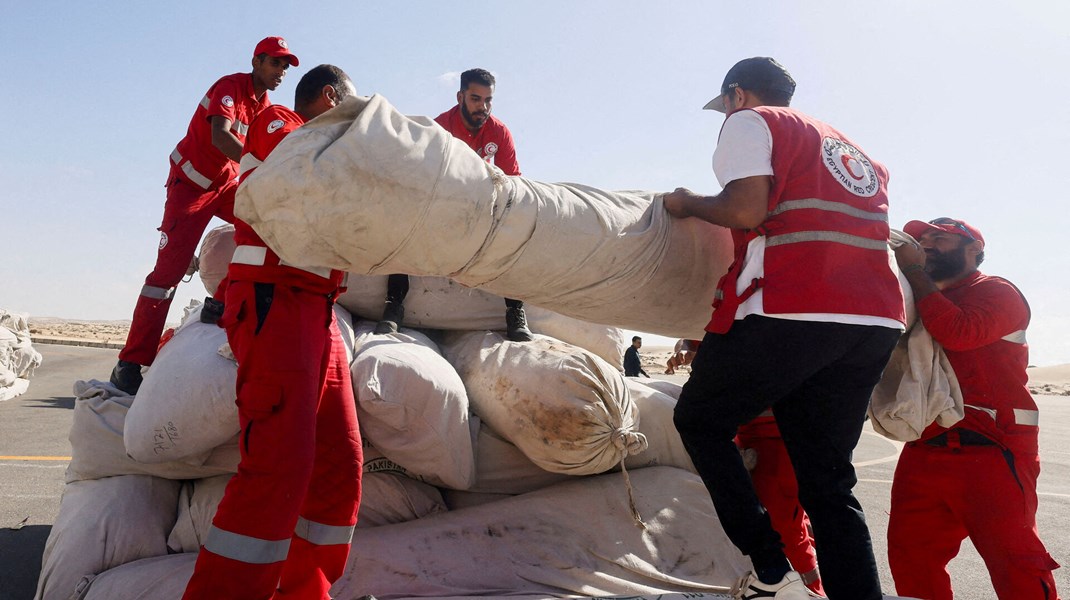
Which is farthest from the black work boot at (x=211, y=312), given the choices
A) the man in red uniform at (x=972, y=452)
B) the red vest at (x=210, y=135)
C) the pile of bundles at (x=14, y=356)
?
the pile of bundles at (x=14, y=356)

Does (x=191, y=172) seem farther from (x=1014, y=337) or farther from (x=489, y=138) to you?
(x=1014, y=337)

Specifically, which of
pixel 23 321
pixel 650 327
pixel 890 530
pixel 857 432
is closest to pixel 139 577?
pixel 650 327

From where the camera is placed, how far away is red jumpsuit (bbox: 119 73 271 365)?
10.2 feet

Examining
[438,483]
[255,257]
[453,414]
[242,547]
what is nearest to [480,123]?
[453,414]

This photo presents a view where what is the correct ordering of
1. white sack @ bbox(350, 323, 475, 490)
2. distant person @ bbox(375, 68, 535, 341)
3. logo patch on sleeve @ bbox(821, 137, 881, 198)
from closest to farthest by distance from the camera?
logo patch on sleeve @ bbox(821, 137, 881, 198), white sack @ bbox(350, 323, 475, 490), distant person @ bbox(375, 68, 535, 341)

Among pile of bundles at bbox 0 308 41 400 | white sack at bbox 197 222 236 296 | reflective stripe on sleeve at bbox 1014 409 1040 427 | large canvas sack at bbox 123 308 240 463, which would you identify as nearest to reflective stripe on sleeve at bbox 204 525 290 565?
large canvas sack at bbox 123 308 240 463

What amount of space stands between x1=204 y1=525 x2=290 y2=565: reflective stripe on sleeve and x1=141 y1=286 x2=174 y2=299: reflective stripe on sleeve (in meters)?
1.75

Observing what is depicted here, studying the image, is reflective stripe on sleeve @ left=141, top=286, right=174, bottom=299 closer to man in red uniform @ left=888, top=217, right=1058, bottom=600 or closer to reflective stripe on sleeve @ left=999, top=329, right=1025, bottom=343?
man in red uniform @ left=888, top=217, right=1058, bottom=600

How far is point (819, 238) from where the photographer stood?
5.65ft

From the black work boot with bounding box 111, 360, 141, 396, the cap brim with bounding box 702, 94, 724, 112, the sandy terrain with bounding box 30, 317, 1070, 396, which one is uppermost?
the cap brim with bounding box 702, 94, 724, 112

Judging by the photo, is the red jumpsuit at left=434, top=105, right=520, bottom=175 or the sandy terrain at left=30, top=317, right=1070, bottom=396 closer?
the red jumpsuit at left=434, top=105, right=520, bottom=175

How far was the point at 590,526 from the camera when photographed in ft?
7.69

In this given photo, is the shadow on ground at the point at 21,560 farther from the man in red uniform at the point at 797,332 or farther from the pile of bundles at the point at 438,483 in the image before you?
the man in red uniform at the point at 797,332

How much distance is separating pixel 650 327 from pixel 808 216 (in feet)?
1.78
